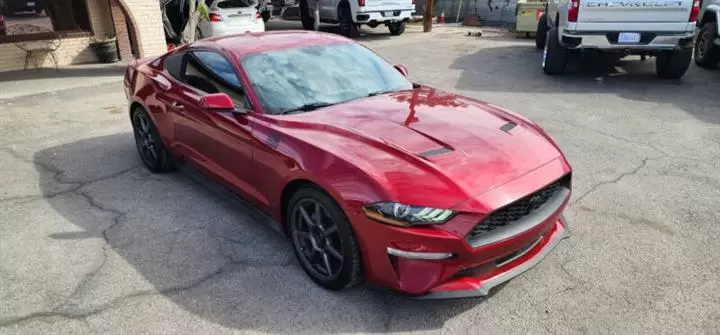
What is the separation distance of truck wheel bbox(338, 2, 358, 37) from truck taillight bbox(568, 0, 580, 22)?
8202 mm

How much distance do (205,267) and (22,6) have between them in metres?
10.6

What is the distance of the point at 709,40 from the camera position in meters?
9.52

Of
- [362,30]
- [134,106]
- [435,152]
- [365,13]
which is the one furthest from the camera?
[362,30]

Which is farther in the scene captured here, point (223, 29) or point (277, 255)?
point (223, 29)

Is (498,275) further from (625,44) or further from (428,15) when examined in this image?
(428,15)

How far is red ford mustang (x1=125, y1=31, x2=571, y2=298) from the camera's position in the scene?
2.63 metres

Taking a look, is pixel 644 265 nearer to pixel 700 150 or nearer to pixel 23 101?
pixel 700 150

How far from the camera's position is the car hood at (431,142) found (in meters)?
2.73

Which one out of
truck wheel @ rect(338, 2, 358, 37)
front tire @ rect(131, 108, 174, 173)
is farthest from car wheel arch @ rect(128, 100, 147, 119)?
truck wheel @ rect(338, 2, 358, 37)

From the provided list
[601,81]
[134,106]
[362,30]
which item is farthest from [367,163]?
[362,30]

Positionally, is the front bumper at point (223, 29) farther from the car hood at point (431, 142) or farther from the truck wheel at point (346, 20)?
the car hood at point (431, 142)

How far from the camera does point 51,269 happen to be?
3475mm

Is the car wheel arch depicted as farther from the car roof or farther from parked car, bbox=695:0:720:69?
parked car, bbox=695:0:720:69

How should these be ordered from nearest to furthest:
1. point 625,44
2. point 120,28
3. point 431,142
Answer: point 431,142 < point 625,44 < point 120,28
